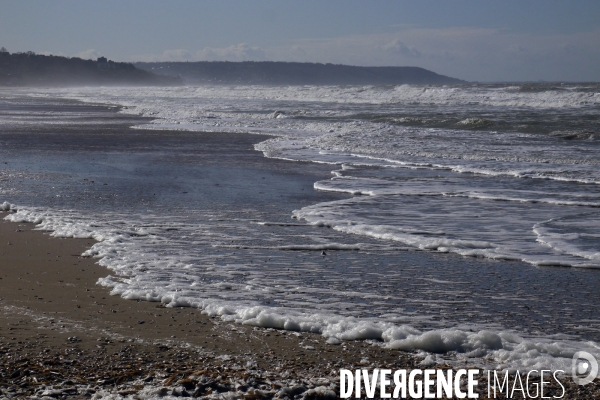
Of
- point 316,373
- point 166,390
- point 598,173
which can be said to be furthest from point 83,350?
point 598,173

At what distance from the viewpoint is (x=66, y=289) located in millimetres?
4887

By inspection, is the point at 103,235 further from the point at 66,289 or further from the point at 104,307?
the point at 104,307

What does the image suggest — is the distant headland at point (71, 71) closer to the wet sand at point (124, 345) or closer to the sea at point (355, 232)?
the sea at point (355, 232)

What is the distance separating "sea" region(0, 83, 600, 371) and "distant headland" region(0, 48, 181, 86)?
138676 mm

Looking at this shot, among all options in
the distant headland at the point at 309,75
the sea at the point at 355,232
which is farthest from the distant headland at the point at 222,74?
the sea at the point at 355,232

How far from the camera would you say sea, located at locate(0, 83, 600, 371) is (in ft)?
14.0

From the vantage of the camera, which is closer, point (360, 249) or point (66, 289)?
point (66, 289)

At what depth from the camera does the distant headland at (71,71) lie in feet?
474

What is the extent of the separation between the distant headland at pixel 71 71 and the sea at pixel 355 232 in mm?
138676

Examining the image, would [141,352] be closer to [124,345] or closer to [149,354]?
[149,354]

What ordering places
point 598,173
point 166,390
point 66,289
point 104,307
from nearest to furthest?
point 166,390 → point 104,307 → point 66,289 → point 598,173

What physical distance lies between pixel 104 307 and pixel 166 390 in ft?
4.99

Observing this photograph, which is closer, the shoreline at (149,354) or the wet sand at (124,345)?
the shoreline at (149,354)

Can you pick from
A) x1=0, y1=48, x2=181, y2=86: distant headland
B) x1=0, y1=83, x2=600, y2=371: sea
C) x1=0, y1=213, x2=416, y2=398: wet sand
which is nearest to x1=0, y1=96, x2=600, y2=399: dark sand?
x1=0, y1=213, x2=416, y2=398: wet sand
